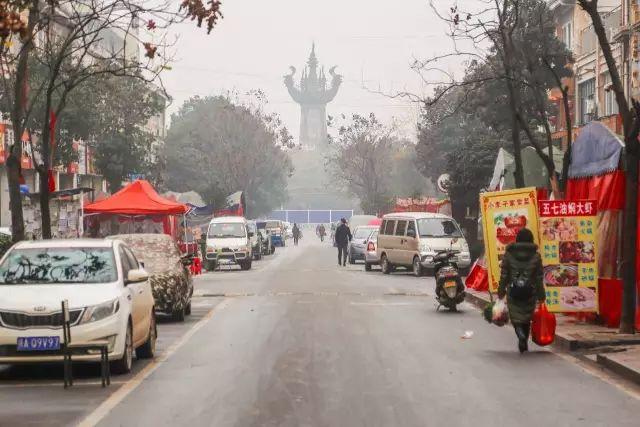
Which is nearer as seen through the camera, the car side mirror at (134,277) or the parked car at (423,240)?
the car side mirror at (134,277)

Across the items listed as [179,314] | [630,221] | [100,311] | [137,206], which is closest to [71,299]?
[100,311]

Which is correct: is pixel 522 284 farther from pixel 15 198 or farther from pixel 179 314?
pixel 15 198

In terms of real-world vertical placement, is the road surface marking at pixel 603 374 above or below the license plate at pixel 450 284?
below

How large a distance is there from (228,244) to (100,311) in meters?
34.7

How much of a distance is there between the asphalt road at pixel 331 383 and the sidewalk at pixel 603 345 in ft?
1.27

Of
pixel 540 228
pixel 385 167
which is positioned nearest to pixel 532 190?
pixel 540 228

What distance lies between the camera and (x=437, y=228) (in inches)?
1608

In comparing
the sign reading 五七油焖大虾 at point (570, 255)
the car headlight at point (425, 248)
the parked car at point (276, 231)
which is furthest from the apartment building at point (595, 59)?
the parked car at point (276, 231)

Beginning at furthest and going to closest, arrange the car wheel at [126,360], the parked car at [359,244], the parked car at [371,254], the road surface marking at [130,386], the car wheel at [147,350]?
the parked car at [359,244]
the parked car at [371,254]
the car wheel at [147,350]
the car wheel at [126,360]
the road surface marking at [130,386]

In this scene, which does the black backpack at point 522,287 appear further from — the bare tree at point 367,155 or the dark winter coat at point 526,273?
the bare tree at point 367,155

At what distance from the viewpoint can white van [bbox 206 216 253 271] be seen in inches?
1900

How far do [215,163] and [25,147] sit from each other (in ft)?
142

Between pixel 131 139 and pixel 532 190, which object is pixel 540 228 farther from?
pixel 131 139

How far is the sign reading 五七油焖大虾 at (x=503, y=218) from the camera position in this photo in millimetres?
20891
